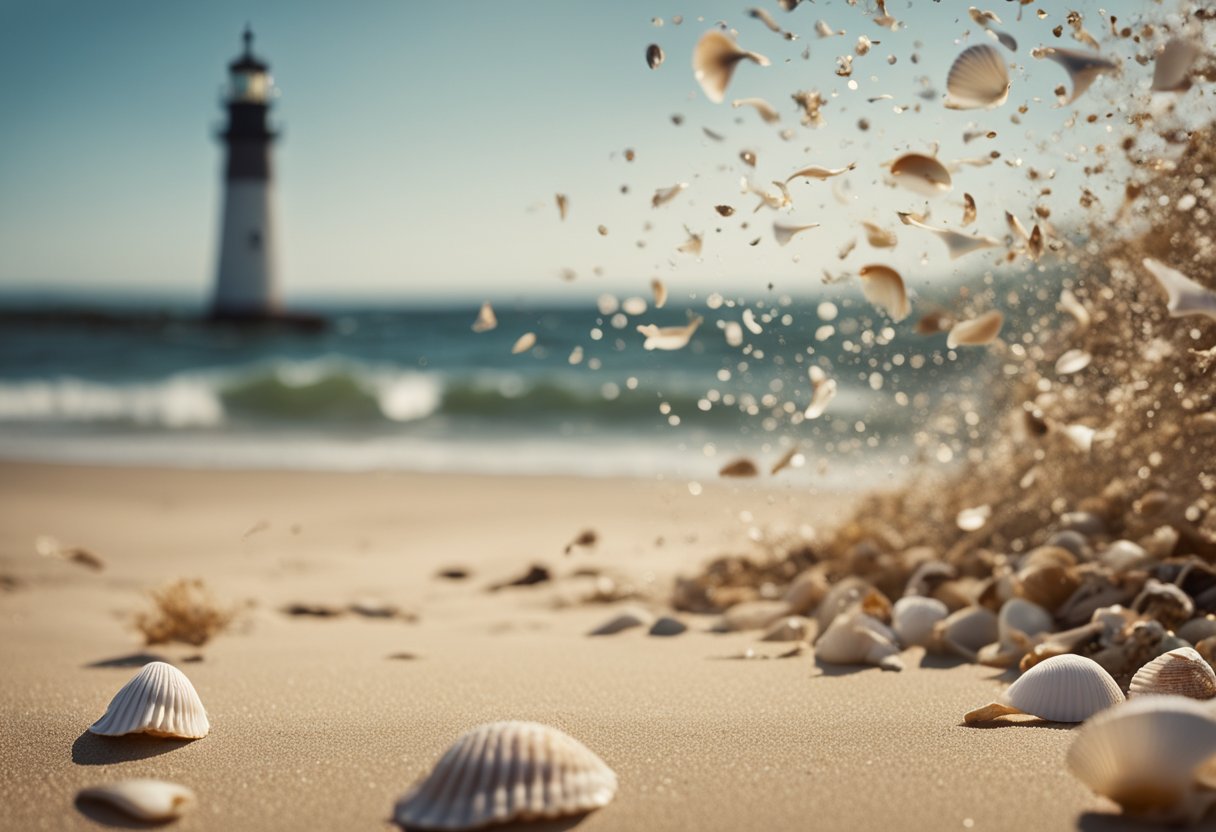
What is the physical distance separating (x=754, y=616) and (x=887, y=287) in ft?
4.40

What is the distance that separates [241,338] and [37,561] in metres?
22.7

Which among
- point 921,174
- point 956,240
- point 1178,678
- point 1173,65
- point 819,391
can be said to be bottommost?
point 1178,678

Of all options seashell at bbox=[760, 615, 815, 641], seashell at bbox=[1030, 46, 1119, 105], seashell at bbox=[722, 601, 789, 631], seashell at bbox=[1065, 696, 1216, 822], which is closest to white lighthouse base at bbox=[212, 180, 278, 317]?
seashell at bbox=[722, 601, 789, 631]

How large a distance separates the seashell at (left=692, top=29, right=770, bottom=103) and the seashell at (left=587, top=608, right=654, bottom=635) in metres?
1.70

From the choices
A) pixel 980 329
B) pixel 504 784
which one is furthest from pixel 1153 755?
pixel 980 329

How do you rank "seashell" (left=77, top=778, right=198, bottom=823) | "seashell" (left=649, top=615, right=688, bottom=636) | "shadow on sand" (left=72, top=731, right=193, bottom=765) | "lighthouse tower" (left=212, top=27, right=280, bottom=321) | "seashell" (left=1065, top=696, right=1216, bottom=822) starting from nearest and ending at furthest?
"seashell" (left=1065, top=696, right=1216, bottom=822) → "seashell" (left=77, top=778, right=198, bottom=823) → "shadow on sand" (left=72, top=731, right=193, bottom=765) → "seashell" (left=649, top=615, right=688, bottom=636) → "lighthouse tower" (left=212, top=27, right=280, bottom=321)

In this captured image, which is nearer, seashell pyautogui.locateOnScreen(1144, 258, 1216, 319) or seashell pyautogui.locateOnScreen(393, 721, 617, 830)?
→ seashell pyautogui.locateOnScreen(393, 721, 617, 830)

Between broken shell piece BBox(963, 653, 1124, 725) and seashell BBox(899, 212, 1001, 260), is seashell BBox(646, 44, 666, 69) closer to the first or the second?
seashell BBox(899, 212, 1001, 260)

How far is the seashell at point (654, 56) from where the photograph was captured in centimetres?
244

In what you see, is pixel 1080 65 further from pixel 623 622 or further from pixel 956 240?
pixel 623 622

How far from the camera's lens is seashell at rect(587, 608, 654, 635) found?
134 inches

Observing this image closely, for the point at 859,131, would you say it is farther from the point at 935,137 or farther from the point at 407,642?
the point at 407,642

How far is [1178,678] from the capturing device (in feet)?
6.86

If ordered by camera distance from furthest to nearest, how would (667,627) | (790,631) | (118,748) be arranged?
(667,627)
(790,631)
(118,748)
